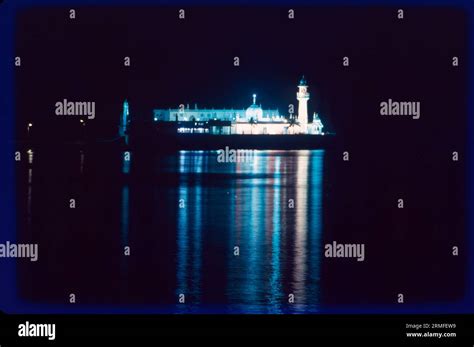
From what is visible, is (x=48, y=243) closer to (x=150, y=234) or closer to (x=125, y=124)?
(x=150, y=234)

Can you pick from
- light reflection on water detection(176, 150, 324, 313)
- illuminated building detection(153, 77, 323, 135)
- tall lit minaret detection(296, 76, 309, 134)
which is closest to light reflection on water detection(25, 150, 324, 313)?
light reflection on water detection(176, 150, 324, 313)

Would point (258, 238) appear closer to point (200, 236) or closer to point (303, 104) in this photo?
point (200, 236)

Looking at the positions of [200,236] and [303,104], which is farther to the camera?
[303,104]

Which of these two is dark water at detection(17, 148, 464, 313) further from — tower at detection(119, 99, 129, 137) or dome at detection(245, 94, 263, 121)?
dome at detection(245, 94, 263, 121)

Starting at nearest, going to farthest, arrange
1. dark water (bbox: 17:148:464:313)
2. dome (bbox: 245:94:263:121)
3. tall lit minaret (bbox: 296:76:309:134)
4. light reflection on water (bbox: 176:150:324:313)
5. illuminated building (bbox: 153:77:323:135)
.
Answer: light reflection on water (bbox: 176:150:324:313) → dark water (bbox: 17:148:464:313) → illuminated building (bbox: 153:77:323:135) → dome (bbox: 245:94:263:121) → tall lit minaret (bbox: 296:76:309:134)

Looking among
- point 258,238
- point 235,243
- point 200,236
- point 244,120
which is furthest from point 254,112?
point 235,243

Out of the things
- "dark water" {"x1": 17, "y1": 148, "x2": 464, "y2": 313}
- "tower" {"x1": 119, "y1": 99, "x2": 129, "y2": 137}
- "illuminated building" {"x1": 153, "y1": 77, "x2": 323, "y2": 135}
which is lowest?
"dark water" {"x1": 17, "y1": 148, "x2": 464, "y2": 313}
